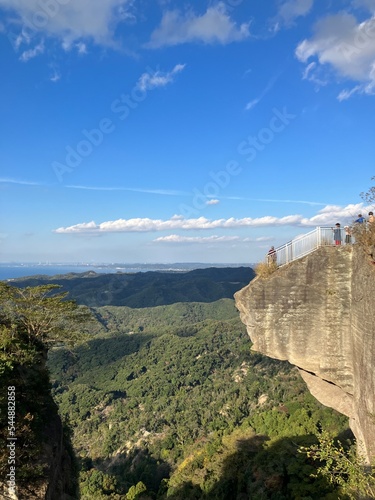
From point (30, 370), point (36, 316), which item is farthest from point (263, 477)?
point (36, 316)

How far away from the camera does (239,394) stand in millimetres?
61344

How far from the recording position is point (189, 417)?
6012 centimetres

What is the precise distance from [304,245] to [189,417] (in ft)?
182

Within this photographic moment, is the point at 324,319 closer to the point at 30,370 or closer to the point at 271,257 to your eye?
the point at 271,257

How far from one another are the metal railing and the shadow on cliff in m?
13.9

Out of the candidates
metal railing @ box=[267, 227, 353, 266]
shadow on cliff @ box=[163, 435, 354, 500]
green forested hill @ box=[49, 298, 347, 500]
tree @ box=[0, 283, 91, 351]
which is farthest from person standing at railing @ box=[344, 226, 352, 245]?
tree @ box=[0, 283, 91, 351]

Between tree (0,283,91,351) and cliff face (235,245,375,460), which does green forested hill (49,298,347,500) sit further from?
cliff face (235,245,375,460)

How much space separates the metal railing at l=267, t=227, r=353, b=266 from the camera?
46.4ft

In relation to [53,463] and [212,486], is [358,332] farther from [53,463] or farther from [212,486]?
[212,486]

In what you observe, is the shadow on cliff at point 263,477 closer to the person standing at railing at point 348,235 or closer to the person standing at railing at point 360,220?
the person standing at railing at point 348,235

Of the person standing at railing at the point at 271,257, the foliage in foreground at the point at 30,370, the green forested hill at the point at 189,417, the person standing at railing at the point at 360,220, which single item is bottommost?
the green forested hill at the point at 189,417

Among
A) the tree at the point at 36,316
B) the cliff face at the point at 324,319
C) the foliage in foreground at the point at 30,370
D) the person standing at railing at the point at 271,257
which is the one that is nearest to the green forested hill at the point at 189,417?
the tree at the point at 36,316

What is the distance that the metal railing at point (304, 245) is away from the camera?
14141mm

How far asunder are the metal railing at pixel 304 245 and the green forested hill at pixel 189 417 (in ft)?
47.8
